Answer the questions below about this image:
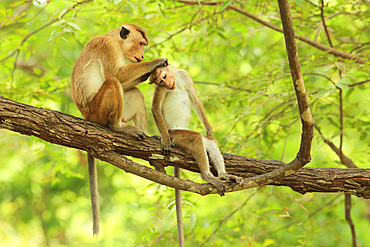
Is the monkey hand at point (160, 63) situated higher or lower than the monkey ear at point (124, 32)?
lower

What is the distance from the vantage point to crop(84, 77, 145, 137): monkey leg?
4844 millimetres

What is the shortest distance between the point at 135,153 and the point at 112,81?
94 centimetres

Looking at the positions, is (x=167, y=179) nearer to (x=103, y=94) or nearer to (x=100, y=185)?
(x=103, y=94)

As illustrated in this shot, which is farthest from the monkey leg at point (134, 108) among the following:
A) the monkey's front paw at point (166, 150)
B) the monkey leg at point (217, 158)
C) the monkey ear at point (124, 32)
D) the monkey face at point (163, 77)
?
the monkey leg at point (217, 158)

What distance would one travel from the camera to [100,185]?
40.0 feet

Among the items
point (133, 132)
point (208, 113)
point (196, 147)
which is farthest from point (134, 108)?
point (208, 113)

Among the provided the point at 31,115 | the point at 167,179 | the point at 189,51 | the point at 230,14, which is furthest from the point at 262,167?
the point at 230,14

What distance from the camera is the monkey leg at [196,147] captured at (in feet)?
15.2

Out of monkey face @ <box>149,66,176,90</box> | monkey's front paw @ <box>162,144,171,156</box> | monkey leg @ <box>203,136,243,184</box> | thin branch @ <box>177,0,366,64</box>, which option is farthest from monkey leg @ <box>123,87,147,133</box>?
thin branch @ <box>177,0,366,64</box>

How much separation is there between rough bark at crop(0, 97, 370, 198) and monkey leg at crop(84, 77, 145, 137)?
0.18 metres

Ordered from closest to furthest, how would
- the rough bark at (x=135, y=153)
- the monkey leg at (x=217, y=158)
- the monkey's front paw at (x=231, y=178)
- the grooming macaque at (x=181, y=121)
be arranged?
the rough bark at (x=135, y=153)
the monkey's front paw at (x=231, y=178)
the monkey leg at (x=217, y=158)
the grooming macaque at (x=181, y=121)

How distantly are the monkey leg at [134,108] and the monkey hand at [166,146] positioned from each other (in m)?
0.83

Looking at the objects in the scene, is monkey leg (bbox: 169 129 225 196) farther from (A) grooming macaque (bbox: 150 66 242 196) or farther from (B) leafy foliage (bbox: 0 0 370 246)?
(B) leafy foliage (bbox: 0 0 370 246)

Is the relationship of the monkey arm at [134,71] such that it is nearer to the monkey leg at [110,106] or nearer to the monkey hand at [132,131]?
the monkey leg at [110,106]
